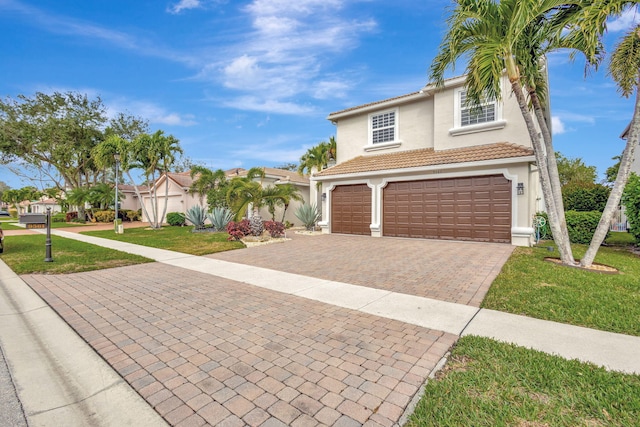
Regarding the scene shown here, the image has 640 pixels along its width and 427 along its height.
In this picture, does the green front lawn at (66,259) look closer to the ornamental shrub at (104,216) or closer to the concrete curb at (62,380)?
the concrete curb at (62,380)

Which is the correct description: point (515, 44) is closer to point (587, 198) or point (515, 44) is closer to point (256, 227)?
point (587, 198)

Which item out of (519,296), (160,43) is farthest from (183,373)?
(160,43)

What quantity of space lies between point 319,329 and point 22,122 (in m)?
37.9

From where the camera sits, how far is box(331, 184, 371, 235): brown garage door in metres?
15.1

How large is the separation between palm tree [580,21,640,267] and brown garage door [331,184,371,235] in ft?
28.4

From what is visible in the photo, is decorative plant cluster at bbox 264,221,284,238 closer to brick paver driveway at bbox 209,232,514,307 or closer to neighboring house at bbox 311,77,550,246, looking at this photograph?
brick paver driveway at bbox 209,232,514,307

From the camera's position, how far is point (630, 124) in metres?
7.28

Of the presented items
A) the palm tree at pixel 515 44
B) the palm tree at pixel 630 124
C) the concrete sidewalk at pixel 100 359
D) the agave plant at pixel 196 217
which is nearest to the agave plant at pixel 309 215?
the agave plant at pixel 196 217

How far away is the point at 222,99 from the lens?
2198 centimetres

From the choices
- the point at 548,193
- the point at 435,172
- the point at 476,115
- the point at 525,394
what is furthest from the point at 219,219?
the point at 525,394

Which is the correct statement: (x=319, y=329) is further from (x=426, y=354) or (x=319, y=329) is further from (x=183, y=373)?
(x=183, y=373)

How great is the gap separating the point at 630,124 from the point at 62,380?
11406mm

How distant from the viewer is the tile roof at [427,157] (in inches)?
460

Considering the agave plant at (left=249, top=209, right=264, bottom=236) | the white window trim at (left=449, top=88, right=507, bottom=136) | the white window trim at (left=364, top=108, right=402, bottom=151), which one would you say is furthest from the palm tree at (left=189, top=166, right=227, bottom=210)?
the white window trim at (left=449, top=88, right=507, bottom=136)
